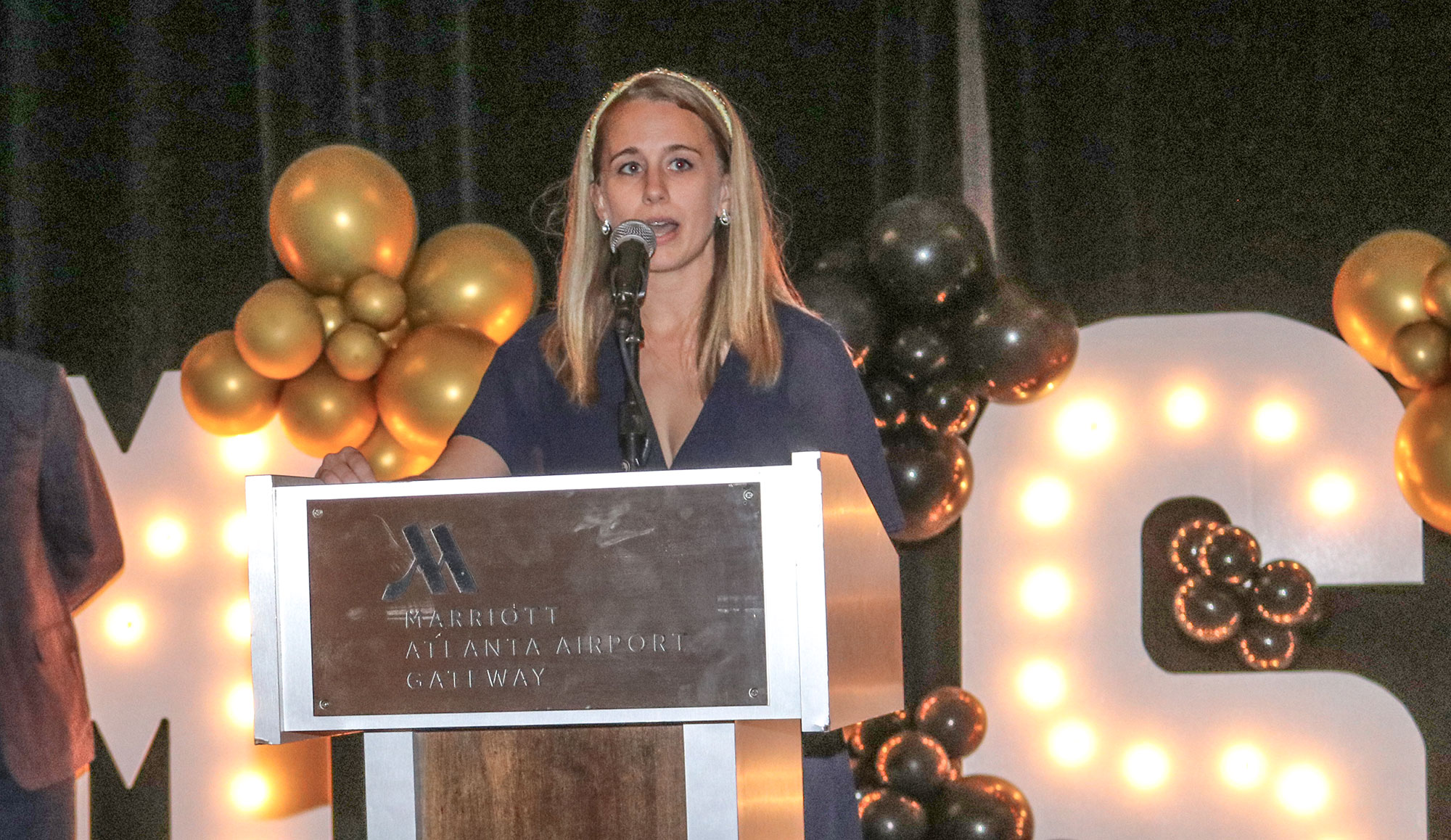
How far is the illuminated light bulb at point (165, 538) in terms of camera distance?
3.60 metres

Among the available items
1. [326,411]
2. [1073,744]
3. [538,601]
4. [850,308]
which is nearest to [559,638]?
[538,601]

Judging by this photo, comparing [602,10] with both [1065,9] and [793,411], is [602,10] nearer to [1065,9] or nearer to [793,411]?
[1065,9]

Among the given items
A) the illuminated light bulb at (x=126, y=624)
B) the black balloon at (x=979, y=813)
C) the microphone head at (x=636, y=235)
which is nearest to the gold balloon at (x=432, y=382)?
the illuminated light bulb at (x=126, y=624)

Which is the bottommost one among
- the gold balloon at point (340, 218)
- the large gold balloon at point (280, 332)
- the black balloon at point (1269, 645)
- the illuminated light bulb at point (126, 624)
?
the black balloon at point (1269, 645)

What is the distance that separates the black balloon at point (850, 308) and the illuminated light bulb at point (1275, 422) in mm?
1033

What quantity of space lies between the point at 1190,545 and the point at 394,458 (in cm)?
188

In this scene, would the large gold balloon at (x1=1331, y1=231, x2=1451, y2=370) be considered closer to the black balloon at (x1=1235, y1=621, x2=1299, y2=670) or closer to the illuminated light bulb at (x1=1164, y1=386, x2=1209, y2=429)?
the illuminated light bulb at (x1=1164, y1=386, x2=1209, y2=429)

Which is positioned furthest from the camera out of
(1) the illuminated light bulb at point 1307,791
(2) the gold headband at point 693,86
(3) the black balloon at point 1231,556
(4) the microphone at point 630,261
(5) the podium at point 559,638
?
(1) the illuminated light bulb at point 1307,791

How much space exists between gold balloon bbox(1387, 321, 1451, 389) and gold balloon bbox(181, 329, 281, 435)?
8.44ft

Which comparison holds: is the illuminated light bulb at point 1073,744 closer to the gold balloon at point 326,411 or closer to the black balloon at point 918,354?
the black balloon at point 918,354

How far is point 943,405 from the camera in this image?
3059 mm

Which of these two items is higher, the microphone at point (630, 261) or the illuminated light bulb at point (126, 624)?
the microphone at point (630, 261)

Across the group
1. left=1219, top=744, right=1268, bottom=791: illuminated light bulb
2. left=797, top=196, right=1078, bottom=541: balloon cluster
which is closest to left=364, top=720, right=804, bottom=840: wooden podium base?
left=797, top=196, right=1078, bottom=541: balloon cluster

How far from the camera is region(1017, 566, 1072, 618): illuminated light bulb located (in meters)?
3.39
